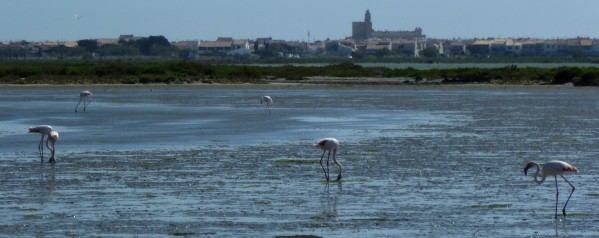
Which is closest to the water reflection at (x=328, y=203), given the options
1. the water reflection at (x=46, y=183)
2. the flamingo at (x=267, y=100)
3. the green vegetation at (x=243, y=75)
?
the water reflection at (x=46, y=183)

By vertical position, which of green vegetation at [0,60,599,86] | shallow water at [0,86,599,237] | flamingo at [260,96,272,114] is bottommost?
green vegetation at [0,60,599,86]

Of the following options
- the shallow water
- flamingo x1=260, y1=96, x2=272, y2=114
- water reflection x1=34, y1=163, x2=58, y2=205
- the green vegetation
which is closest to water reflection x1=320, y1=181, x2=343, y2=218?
the shallow water

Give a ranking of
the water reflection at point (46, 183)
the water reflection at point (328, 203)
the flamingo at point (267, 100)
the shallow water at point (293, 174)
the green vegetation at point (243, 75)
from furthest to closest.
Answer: the green vegetation at point (243, 75), the flamingo at point (267, 100), the water reflection at point (46, 183), the water reflection at point (328, 203), the shallow water at point (293, 174)

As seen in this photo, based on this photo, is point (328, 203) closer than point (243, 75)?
Yes

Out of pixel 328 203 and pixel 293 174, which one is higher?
pixel 328 203

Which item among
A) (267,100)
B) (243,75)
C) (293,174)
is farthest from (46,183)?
(243,75)

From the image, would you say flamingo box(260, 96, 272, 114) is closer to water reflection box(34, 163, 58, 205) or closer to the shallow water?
the shallow water

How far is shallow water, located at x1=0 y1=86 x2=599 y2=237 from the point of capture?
12852 millimetres

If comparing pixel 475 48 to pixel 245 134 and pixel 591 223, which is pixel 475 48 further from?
pixel 591 223

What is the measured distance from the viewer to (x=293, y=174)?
17531 mm

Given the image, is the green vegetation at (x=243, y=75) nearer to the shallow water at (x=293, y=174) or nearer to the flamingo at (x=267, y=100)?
the flamingo at (x=267, y=100)

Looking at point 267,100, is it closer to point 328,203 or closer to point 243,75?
point 328,203

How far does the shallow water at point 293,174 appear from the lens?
12852mm

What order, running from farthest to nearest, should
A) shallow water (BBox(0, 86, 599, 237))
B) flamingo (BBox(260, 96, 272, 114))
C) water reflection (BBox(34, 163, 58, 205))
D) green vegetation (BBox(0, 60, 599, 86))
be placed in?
green vegetation (BBox(0, 60, 599, 86))
flamingo (BBox(260, 96, 272, 114))
water reflection (BBox(34, 163, 58, 205))
shallow water (BBox(0, 86, 599, 237))
